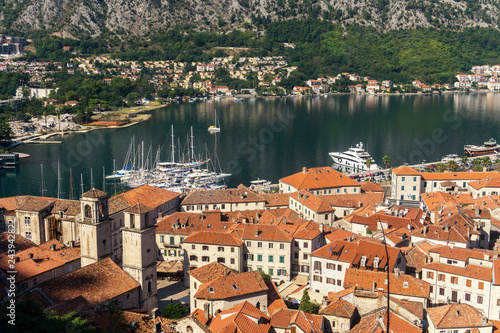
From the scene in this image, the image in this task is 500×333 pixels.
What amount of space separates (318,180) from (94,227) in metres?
20.8

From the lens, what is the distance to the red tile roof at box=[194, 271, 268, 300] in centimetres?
2219

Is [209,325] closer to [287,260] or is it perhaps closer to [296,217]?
[287,260]

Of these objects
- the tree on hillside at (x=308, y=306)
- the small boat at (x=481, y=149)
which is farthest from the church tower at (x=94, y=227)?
the small boat at (x=481, y=149)

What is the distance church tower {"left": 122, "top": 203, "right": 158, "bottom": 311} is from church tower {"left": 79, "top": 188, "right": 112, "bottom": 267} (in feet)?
4.35

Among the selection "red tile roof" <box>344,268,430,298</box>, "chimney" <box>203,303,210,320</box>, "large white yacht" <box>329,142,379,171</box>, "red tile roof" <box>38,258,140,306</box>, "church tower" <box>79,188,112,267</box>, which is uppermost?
"church tower" <box>79,188,112,267</box>

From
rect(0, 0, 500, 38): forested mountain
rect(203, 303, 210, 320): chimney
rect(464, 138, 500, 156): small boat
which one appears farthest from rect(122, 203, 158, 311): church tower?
rect(0, 0, 500, 38): forested mountain

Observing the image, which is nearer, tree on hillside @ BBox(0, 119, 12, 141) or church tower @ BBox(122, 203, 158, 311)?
church tower @ BBox(122, 203, 158, 311)

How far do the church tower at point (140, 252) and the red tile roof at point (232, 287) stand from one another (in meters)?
2.50

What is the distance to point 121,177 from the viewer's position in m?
57.8

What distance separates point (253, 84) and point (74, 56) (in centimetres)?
5441

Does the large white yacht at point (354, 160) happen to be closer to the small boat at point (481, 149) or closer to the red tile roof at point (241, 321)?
the small boat at point (481, 149)

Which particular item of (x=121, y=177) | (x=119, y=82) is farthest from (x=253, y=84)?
(x=121, y=177)

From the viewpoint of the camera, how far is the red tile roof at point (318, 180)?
4050 cm

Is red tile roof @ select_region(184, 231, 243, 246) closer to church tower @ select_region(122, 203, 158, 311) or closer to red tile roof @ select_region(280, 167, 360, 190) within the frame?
church tower @ select_region(122, 203, 158, 311)
